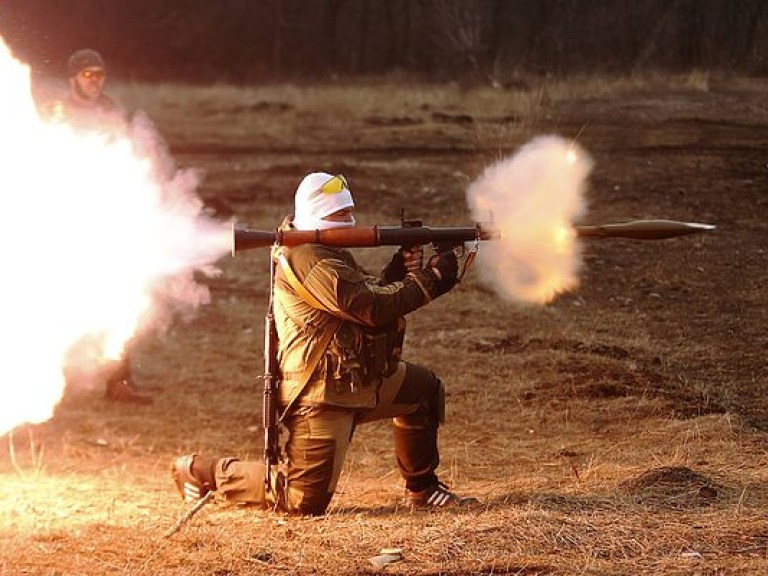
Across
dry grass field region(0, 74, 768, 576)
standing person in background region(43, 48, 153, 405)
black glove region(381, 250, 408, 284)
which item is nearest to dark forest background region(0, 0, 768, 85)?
dry grass field region(0, 74, 768, 576)

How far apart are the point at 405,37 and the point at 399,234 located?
27.9m

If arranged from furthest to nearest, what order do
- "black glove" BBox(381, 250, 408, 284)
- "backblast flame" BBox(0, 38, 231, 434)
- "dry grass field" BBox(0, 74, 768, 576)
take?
"backblast flame" BBox(0, 38, 231, 434)
"black glove" BBox(381, 250, 408, 284)
"dry grass field" BBox(0, 74, 768, 576)

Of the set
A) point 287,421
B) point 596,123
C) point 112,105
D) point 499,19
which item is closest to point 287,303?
point 287,421

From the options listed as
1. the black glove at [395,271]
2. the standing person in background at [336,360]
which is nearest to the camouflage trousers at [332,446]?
the standing person in background at [336,360]

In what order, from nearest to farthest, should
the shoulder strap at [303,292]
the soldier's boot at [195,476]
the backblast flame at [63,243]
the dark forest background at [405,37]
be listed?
the shoulder strap at [303,292] → the soldier's boot at [195,476] → the backblast flame at [63,243] → the dark forest background at [405,37]

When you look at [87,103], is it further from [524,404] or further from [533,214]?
[533,214]

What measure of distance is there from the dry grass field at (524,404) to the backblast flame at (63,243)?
0.83 meters

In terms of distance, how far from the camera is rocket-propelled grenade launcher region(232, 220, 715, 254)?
6707mm

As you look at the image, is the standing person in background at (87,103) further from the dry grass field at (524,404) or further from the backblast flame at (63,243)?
the dry grass field at (524,404)

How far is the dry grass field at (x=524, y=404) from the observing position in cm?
606

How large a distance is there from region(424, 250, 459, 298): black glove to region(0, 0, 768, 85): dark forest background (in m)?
9.75

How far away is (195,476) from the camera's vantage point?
7.23 m

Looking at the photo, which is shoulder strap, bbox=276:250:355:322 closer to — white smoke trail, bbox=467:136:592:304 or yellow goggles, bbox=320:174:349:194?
yellow goggles, bbox=320:174:349:194

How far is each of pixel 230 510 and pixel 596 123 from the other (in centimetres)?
1226
